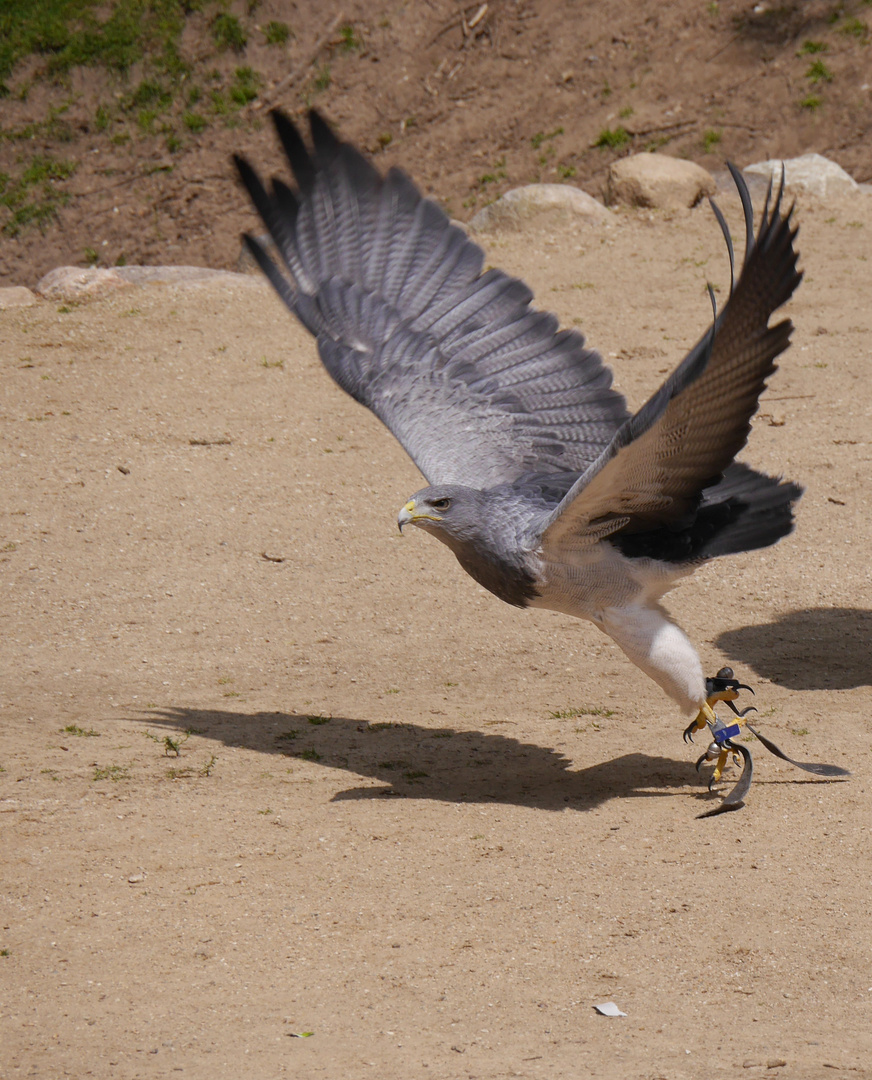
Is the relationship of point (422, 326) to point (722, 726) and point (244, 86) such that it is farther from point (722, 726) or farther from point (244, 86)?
point (244, 86)

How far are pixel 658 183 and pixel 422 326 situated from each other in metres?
6.32

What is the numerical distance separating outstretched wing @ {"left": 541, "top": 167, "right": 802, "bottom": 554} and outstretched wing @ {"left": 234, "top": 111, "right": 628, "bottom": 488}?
106cm

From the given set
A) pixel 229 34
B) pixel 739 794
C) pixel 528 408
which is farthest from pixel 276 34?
pixel 739 794

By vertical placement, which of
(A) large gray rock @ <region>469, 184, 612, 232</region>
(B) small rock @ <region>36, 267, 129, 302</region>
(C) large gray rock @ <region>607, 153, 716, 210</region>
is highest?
(C) large gray rock @ <region>607, 153, 716, 210</region>

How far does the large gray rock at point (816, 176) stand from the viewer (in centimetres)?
1149

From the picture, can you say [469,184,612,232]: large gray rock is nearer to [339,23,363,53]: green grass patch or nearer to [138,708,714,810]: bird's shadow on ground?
[339,23,363,53]: green grass patch

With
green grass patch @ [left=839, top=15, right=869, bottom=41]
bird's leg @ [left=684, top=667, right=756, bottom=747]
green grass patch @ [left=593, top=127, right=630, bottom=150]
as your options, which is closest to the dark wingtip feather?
Result: bird's leg @ [left=684, top=667, right=756, bottom=747]

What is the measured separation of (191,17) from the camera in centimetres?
1620

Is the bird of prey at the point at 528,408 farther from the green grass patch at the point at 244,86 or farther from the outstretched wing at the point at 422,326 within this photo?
the green grass patch at the point at 244,86

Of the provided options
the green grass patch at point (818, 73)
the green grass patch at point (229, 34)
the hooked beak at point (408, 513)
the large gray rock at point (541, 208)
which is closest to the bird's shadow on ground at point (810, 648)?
the hooked beak at point (408, 513)

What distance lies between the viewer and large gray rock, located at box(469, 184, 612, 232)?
452 inches

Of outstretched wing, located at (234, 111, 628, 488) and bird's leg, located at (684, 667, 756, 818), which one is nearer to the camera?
bird's leg, located at (684, 667, 756, 818)

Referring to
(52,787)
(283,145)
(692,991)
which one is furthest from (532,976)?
(283,145)

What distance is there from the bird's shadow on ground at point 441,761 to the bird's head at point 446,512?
1.08 m
